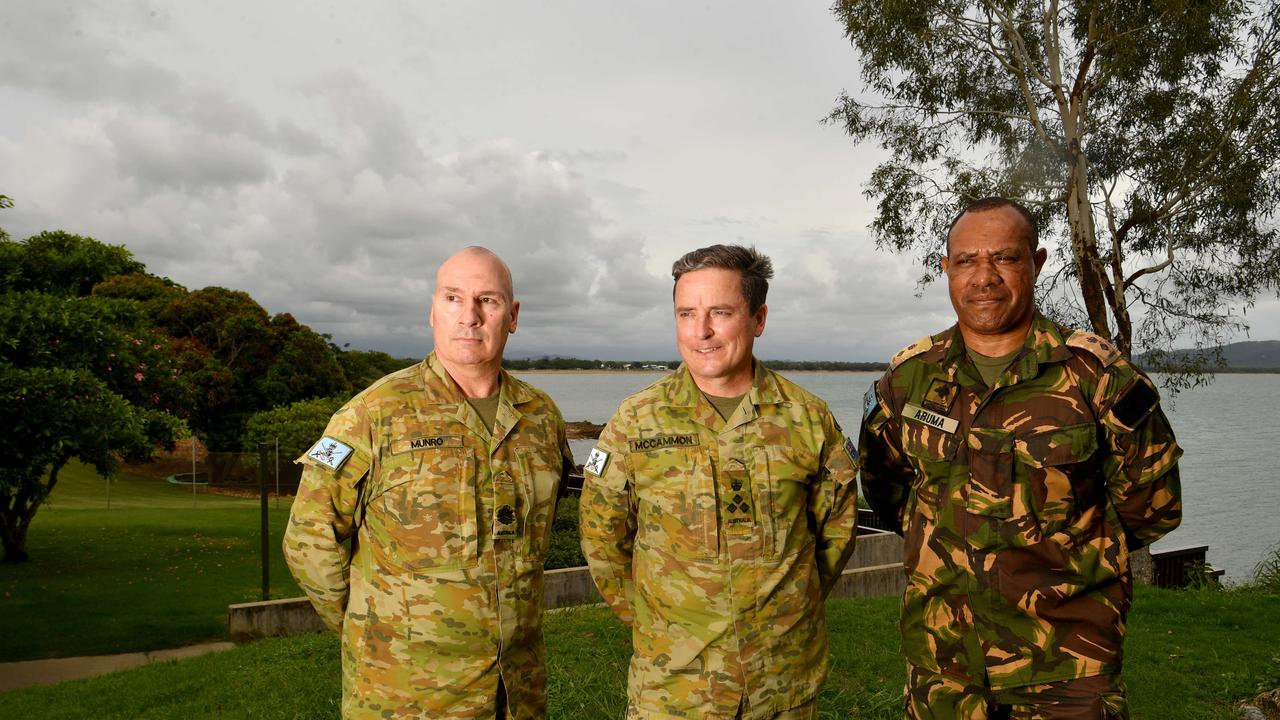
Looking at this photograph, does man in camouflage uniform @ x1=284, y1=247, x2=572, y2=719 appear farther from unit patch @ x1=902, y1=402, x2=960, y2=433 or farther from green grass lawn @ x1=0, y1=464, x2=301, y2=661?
green grass lawn @ x1=0, y1=464, x2=301, y2=661

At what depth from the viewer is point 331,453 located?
3.05 m

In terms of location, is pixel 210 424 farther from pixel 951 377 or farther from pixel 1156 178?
pixel 951 377

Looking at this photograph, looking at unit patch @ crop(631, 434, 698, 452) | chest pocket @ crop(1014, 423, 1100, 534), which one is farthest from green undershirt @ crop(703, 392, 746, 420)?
chest pocket @ crop(1014, 423, 1100, 534)

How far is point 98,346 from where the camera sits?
11.4 m

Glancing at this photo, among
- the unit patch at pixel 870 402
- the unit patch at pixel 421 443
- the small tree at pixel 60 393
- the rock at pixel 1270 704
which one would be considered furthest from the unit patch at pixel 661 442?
the small tree at pixel 60 393

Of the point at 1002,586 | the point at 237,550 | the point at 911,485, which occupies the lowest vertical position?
the point at 237,550

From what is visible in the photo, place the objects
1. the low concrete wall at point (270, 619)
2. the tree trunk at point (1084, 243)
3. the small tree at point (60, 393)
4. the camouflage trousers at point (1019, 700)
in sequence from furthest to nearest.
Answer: the tree trunk at point (1084, 243)
the small tree at point (60, 393)
the low concrete wall at point (270, 619)
the camouflage trousers at point (1019, 700)

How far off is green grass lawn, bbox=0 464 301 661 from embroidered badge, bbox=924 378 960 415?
9.55 m

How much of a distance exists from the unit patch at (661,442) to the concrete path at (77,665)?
24.3 ft

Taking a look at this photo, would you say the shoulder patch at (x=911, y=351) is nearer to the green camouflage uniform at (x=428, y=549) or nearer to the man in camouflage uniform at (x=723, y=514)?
the man in camouflage uniform at (x=723, y=514)

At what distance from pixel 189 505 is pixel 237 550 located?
6886 mm

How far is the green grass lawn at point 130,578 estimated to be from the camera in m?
9.97

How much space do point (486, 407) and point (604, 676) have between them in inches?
151

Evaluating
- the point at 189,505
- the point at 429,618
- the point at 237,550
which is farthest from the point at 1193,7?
the point at 189,505
